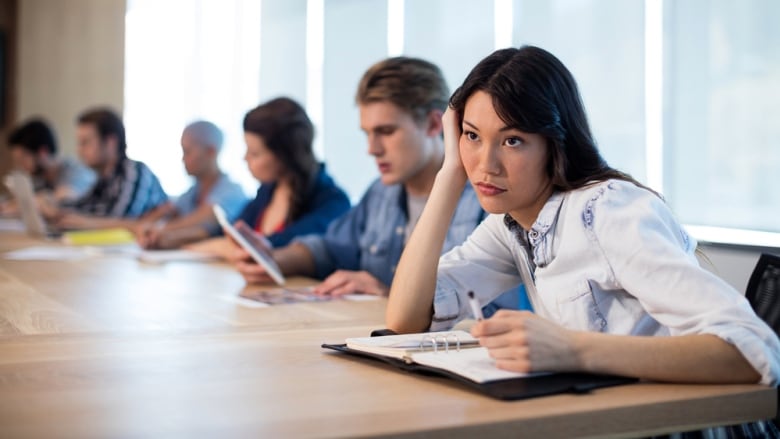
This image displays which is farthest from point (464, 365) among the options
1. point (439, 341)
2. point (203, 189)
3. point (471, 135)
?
point (203, 189)

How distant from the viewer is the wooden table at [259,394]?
1064 mm

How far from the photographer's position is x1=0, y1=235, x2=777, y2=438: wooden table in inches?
41.9

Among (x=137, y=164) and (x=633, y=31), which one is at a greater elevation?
(x=633, y=31)

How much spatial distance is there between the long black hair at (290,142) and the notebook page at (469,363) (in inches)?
79.5

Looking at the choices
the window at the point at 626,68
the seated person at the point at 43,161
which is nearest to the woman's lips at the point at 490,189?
the window at the point at 626,68

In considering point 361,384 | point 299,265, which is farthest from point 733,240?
point 361,384

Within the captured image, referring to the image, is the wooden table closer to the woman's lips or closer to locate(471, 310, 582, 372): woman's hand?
locate(471, 310, 582, 372): woman's hand

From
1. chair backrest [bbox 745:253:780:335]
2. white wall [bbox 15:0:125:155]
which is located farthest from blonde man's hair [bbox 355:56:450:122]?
white wall [bbox 15:0:125:155]

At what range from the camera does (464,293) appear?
176cm

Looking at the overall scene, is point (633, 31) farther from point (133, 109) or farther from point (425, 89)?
point (133, 109)

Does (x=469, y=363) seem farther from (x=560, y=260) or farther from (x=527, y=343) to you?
(x=560, y=260)

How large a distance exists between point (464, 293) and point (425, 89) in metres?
0.90

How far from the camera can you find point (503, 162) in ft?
4.96

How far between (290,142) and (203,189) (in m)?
1.33
